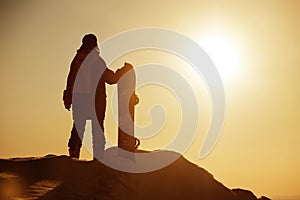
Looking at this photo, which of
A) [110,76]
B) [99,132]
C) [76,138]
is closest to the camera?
[99,132]

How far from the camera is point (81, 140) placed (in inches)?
532

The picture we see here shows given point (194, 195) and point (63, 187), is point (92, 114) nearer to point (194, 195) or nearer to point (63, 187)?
point (63, 187)

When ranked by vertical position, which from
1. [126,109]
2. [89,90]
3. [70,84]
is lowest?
[126,109]

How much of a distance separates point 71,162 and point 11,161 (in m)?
1.54

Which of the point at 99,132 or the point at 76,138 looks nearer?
the point at 99,132

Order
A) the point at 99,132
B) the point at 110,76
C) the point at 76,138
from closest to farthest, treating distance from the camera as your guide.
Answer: the point at 99,132 < the point at 110,76 < the point at 76,138

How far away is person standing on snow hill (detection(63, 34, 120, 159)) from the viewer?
13266 mm

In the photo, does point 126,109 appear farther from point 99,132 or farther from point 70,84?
point 70,84

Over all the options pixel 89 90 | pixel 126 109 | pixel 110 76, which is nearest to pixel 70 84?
pixel 89 90

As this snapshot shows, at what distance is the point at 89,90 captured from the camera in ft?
43.6

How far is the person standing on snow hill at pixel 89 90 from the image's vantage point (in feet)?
43.5

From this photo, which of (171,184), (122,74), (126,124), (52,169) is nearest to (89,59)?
(122,74)

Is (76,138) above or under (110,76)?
under

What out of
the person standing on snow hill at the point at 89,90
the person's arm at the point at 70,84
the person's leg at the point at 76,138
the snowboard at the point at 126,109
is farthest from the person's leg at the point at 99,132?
the person's arm at the point at 70,84
